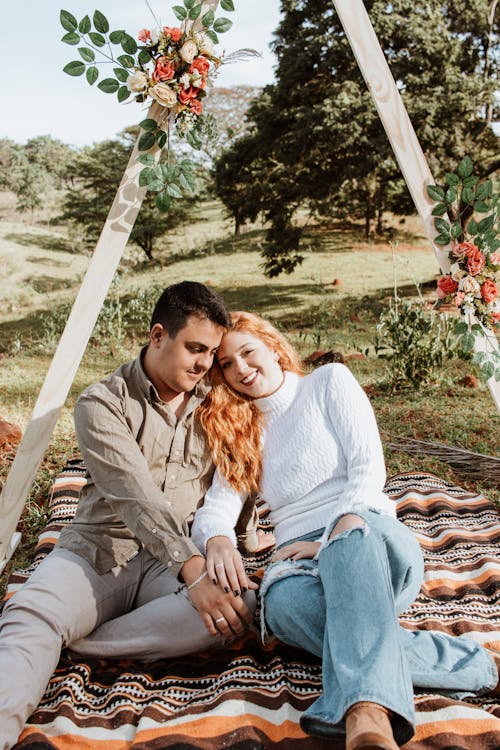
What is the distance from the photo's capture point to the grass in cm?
450

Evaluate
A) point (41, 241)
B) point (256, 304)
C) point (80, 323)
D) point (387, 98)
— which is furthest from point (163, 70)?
point (41, 241)

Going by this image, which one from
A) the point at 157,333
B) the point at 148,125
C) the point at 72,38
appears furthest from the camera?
the point at 148,125

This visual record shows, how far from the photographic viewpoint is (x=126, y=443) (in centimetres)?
220

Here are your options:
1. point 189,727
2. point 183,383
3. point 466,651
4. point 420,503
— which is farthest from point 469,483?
point 189,727

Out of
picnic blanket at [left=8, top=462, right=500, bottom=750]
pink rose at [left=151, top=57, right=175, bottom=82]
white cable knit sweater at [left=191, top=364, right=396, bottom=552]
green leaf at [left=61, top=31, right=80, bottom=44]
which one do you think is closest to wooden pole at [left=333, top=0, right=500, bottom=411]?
pink rose at [left=151, top=57, right=175, bottom=82]

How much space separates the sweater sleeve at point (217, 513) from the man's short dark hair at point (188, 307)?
1.85ft

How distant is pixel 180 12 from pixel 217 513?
1923mm

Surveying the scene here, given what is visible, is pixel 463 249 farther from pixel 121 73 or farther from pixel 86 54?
pixel 86 54

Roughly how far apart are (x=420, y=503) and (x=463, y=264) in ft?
4.30

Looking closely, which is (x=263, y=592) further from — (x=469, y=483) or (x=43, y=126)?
(x=43, y=126)

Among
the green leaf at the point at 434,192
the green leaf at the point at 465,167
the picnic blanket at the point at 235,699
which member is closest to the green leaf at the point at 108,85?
the green leaf at the point at 434,192

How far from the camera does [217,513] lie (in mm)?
2307

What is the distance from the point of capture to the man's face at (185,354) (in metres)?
2.28

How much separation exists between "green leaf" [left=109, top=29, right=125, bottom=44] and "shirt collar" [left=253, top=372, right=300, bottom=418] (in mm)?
1463
